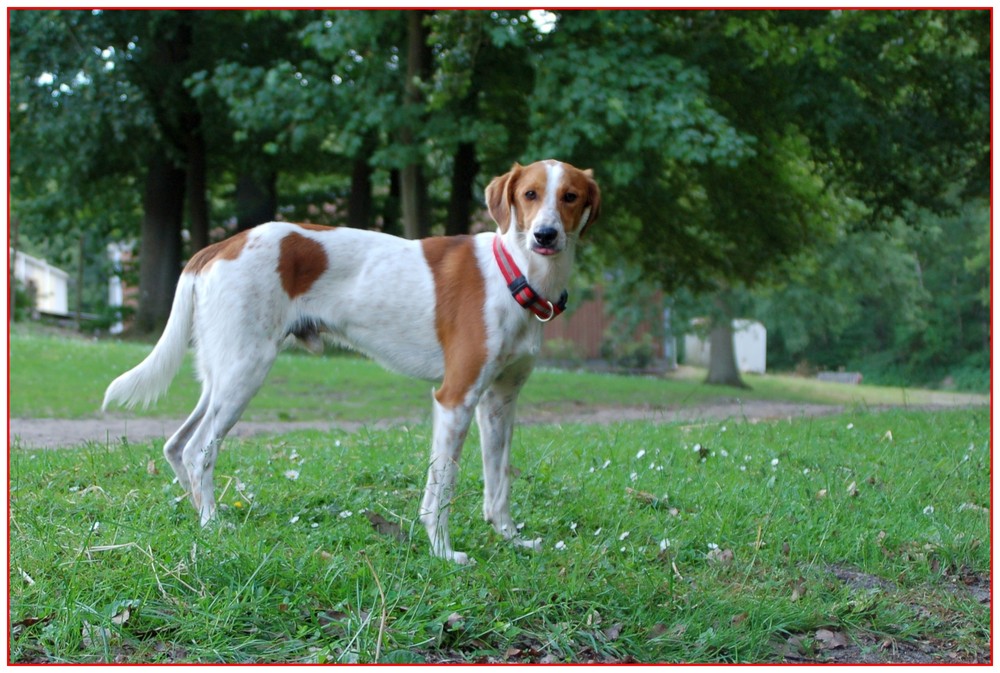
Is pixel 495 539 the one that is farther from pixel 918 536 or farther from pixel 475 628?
pixel 918 536

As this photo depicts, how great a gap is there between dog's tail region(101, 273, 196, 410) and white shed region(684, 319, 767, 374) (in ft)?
103

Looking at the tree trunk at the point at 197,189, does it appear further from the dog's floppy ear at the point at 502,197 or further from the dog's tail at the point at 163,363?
the dog's floppy ear at the point at 502,197

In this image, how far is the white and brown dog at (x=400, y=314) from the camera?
4.54 meters

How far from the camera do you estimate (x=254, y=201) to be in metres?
22.2

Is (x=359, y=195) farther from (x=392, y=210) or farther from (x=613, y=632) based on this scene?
(x=613, y=632)

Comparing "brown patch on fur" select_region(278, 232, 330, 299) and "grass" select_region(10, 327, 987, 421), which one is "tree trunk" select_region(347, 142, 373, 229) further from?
"brown patch on fur" select_region(278, 232, 330, 299)

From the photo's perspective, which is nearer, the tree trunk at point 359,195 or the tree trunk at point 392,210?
the tree trunk at point 359,195

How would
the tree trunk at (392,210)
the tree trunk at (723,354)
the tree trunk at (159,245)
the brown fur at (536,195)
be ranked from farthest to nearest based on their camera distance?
the tree trunk at (723,354)
the tree trunk at (392,210)
the tree trunk at (159,245)
the brown fur at (536,195)

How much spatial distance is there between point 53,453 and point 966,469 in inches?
230

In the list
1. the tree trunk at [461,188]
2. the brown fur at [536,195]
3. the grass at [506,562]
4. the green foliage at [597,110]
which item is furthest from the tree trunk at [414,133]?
the brown fur at [536,195]

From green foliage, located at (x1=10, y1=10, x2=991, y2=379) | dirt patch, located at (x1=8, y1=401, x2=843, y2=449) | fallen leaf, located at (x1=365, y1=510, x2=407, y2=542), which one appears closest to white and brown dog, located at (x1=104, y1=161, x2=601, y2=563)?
fallen leaf, located at (x1=365, y1=510, x2=407, y2=542)

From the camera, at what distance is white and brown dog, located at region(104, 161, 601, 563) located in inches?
179

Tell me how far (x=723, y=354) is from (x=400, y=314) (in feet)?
78.2

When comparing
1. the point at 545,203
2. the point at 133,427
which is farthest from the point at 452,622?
the point at 133,427
